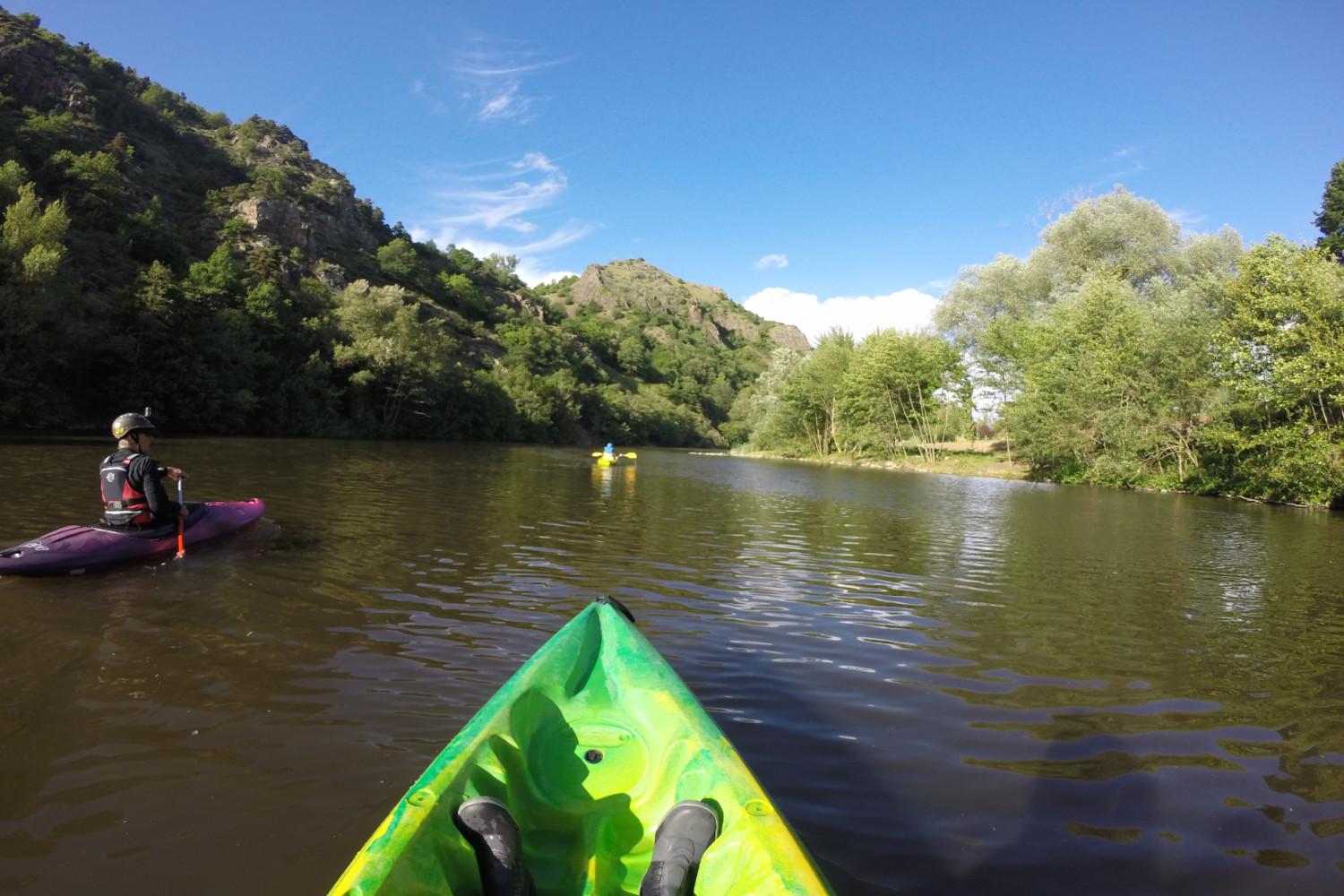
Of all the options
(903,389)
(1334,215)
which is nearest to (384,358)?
(903,389)

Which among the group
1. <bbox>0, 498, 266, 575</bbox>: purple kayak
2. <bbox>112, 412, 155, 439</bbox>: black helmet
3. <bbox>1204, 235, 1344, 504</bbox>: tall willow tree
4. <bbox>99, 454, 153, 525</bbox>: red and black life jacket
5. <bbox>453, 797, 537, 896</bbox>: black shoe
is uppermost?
<bbox>1204, 235, 1344, 504</bbox>: tall willow tree

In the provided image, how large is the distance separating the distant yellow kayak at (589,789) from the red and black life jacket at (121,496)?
619cm

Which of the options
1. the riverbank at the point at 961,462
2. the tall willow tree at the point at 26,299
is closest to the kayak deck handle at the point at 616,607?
the tall willow tree at the point at 26,299

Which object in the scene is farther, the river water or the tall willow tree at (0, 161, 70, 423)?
the tall willow tree at (0, 161, 70, 423)

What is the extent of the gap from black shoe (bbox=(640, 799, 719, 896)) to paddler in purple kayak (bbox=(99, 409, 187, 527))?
7.45 metres

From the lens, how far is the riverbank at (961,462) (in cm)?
4019

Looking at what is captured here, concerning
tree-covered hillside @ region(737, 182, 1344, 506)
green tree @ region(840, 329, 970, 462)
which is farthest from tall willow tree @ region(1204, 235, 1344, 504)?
green tree @ region(840, 329, 970, 462)

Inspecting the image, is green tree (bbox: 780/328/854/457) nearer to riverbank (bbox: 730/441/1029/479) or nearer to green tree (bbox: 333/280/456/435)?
riverbank (bbox: 730/441/1029/479)

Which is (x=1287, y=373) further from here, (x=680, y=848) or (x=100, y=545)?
(x=100, y=545)

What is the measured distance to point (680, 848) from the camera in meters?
2.49

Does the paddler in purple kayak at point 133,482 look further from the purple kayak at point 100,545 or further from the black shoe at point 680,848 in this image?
the black shoe at point 680,848

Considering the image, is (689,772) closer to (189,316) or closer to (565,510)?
(565,510)

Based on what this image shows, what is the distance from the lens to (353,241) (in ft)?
267

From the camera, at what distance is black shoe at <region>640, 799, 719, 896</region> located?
2.37 meters
